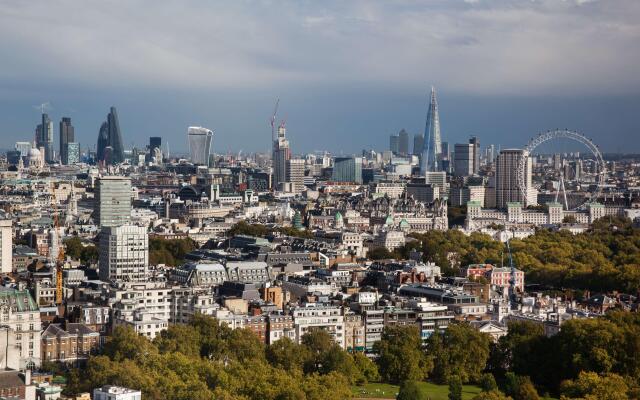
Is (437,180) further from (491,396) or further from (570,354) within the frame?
(491,396)

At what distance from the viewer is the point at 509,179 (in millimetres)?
153375

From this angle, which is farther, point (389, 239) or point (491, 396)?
point (389, 239)

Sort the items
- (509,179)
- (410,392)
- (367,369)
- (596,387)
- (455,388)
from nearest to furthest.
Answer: (596,387), (410,392), (455,388), (367,369), (509,179)

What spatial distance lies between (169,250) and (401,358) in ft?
122

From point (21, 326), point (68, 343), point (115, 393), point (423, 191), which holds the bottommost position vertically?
point (115, 393)

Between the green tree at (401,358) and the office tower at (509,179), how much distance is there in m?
103

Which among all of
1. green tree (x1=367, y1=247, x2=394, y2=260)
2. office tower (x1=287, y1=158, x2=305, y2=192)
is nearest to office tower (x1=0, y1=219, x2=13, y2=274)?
green tree (x1=367, y1=247, x2=394, y2=260)

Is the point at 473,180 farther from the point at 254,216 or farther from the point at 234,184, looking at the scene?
the point at 254,216

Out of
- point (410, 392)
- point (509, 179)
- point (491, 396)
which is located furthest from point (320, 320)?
point (509, 179)

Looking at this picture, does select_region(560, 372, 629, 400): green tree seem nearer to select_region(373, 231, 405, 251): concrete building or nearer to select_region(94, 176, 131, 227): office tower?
select_region(373, 231, 405, 251): concrete building

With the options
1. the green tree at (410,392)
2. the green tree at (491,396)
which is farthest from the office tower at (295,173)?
the green tree at (491,396)

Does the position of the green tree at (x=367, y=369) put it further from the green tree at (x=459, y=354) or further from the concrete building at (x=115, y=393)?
the concrete building at (x=115, y=393)

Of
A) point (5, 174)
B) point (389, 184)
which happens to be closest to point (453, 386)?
point (389, 184)

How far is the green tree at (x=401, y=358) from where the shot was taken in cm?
4638
